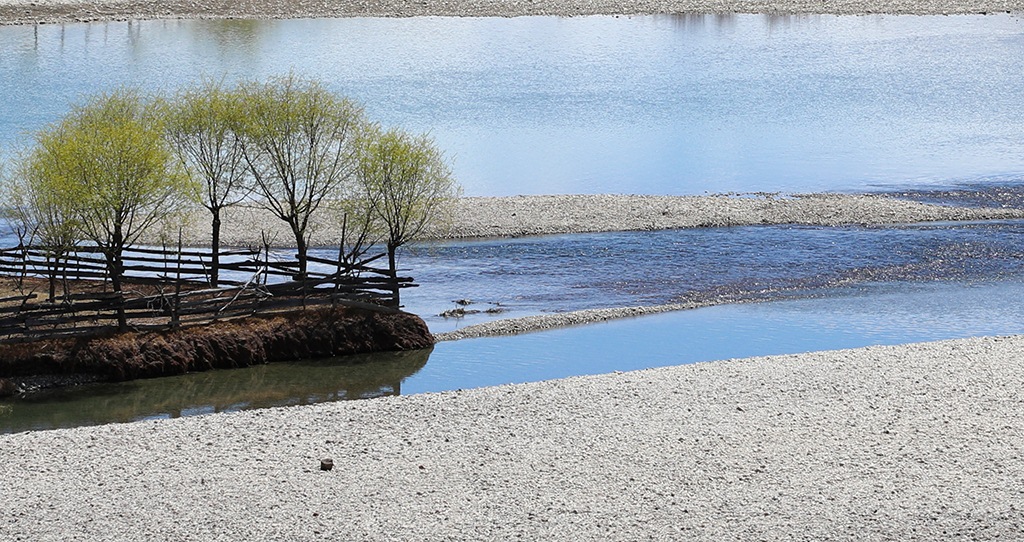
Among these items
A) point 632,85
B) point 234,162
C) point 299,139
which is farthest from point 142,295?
point 632,85

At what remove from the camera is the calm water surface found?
51125mm

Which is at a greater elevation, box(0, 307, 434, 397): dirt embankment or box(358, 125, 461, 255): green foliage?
box(358, 125, 461, 255): green foliage

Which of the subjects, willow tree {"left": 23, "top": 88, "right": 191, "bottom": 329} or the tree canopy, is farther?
the tree canopy

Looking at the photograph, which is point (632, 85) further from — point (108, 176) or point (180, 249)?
point (108, 176)

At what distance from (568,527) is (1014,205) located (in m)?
32.5

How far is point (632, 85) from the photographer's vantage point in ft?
233

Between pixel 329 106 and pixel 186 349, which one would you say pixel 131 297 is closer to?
pixel 186 349

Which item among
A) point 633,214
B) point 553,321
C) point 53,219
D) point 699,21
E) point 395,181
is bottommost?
point 553,321

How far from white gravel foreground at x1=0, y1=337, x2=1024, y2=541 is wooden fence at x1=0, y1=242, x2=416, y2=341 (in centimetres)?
543

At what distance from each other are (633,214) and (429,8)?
5704cm

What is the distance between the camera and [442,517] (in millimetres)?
17375

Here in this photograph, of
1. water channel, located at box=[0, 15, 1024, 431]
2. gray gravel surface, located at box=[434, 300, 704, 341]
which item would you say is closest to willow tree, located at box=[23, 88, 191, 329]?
water channel, located at box=[0, 15, 1024, 431]

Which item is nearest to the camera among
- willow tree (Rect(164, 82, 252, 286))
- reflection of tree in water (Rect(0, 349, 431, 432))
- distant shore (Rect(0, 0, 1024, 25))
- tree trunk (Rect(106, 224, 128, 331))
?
reflection of tree in water (Rect(0, 349, 431, 432))

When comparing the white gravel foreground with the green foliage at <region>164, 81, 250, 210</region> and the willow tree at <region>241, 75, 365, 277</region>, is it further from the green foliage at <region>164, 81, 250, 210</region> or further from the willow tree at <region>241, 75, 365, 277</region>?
the green foliage at <region>164, 81, 250, 210</region>
